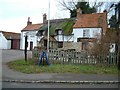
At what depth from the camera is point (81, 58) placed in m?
19.9

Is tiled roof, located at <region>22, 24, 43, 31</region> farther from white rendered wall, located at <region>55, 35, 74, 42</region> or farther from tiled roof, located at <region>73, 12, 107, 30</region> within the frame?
tiled roof, located at <region>73, 12, 107, 30</region>

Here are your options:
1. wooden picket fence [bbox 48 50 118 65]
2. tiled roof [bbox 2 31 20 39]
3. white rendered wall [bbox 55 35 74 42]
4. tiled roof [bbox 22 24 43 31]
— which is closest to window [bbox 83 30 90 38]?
white rendered wall [bbox 55 35 74 42]

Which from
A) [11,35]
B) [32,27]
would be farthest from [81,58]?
[11,35]

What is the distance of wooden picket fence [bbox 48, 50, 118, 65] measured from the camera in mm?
18906

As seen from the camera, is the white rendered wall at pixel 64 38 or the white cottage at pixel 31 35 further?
the white cottage at pixel 31 35

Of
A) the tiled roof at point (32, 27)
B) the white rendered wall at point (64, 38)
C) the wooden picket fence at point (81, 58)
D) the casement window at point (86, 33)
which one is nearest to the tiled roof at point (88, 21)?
the casement window at point (86, 33)

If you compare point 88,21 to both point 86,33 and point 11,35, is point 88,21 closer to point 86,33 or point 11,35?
point 86,33

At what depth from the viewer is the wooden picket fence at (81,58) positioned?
62.0 feet

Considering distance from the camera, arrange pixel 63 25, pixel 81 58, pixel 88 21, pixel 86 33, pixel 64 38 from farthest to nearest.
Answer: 1. pixel 63 25
2. pixel 64 38
3. pixel 88 21
4. pixel 86 33
5. pixel 81 58

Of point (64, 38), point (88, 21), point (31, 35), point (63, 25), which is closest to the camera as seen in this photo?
point (88, 21)

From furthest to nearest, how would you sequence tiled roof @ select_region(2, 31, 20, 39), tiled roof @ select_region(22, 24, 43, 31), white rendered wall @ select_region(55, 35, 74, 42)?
tiled roof @ select_region(2, 31, 20, 39)
tiled roof @ select_region(22, 24, 43, 31)
white rendered wall @ select_region(55, 35, 74, 42)

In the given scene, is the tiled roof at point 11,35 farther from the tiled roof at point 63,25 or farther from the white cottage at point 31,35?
the tiled roof at point 63,25

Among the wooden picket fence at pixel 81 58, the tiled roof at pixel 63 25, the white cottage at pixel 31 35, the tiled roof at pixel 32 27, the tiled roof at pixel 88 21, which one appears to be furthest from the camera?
the tiled roof at pixel 32 27

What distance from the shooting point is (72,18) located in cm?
5441
